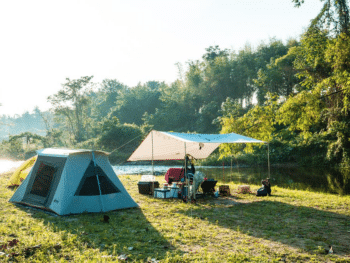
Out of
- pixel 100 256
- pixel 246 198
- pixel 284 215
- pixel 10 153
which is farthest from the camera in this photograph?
pixel 10 153

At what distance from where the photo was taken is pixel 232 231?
484 cm

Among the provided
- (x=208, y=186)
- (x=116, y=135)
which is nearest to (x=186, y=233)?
(x=208, y=186)

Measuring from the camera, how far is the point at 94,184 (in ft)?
20.9

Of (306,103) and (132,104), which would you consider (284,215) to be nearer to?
(306,103)

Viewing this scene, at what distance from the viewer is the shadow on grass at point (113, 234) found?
12.8ft

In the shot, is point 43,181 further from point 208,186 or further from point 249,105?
point 249,105

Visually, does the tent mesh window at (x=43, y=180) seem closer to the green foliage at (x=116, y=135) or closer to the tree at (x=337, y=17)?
the tree at (x=337, y=17)

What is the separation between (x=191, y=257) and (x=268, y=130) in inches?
460

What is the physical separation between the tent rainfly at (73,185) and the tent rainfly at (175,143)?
1865 millimetres

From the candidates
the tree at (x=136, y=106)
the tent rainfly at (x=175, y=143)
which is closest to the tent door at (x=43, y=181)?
the tent rainfly at (x=175, y=143)

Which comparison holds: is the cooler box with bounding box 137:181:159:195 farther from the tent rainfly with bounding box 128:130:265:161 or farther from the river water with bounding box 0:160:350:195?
the river water with bounding box 0:160:350:195

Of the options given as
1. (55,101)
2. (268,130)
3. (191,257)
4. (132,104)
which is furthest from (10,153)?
(191,257)

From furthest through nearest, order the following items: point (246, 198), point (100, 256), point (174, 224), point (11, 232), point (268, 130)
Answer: point (268, 130)
point (246, 198)
point (174, 224)
point (11, 232)
point (100, 256)

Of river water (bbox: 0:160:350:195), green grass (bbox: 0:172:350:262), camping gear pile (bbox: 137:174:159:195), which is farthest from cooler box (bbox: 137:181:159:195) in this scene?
river water (bbox: 0:160:350:195)
